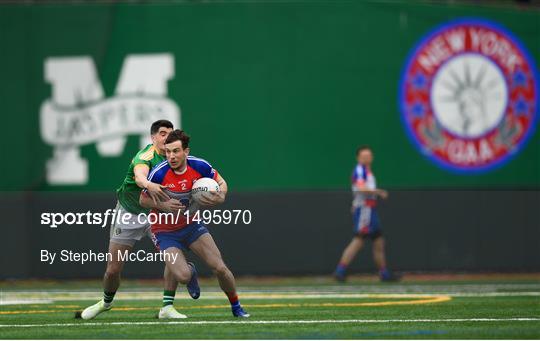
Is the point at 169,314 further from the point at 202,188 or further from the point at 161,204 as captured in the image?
the point at 202,188

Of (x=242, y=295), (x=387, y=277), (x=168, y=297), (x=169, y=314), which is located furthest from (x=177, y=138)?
(x=387, y=277)

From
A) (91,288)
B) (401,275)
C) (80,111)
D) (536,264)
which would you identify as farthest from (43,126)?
(536,264)

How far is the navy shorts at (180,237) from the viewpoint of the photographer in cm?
1369

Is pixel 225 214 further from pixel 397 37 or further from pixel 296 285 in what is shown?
pixel 397 37

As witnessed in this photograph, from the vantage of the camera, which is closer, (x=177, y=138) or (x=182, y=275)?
(x=177, y=138)

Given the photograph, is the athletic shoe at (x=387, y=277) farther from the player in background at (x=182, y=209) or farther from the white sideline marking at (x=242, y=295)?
the player in background at (x=182, y=209)

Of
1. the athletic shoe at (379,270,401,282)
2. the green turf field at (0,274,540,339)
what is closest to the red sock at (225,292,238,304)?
the green turf field at (0,274,540,339)

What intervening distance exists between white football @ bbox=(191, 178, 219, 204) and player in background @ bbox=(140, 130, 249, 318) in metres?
0.05

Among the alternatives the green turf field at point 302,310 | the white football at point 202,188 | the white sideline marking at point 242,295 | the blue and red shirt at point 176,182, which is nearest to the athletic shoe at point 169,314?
the green turf field at point 302,310

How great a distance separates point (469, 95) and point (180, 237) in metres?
10.5

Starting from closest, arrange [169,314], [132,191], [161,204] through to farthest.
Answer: [161,204] < [169,314] < [132,191]

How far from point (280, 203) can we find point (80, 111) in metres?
3.74

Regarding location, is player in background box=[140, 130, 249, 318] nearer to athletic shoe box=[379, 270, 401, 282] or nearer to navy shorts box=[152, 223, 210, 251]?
navy shorts box=[152, 223, 210, 251]

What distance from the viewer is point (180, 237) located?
1371 cm
